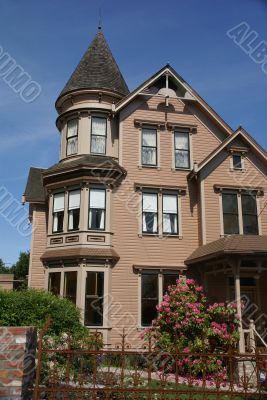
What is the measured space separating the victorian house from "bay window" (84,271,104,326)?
4 centimetres

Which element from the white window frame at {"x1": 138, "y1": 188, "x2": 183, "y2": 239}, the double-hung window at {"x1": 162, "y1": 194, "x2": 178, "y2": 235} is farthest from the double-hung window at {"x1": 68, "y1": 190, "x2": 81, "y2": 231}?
the double-hung window at {"x1": 162, "y1": 194, "x2": 178, "y2": 235}

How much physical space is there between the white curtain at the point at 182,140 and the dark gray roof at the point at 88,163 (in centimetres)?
332

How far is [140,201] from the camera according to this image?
18.6 metres

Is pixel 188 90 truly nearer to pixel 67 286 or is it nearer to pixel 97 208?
pixel 97 208

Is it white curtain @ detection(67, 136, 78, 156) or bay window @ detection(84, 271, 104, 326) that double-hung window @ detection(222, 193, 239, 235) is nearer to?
bay window @ detection(84, 271, 104, 326)

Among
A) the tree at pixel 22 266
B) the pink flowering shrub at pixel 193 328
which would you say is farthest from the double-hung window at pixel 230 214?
the tree at pixel 22 266

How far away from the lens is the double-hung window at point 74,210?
18.0m

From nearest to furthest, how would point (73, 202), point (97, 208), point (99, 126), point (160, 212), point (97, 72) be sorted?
point (97, 208) → point (73, 202) → point (160, 212) → point (99, 126) → point (97, 72)

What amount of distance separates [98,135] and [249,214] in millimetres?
8107

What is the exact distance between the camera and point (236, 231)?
61.5 feet

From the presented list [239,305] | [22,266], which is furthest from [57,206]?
[22,266]

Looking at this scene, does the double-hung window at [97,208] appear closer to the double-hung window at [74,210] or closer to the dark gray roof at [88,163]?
the double-hung window at [74,210]

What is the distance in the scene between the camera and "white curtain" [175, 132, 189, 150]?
19969 mm

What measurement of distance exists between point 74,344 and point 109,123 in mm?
11966
